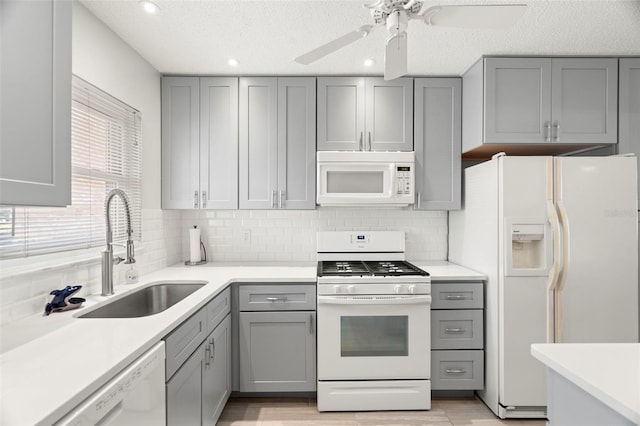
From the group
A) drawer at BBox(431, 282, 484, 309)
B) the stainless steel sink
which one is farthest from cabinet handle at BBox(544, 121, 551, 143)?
the stainless steel sink

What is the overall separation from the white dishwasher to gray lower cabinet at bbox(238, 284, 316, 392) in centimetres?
105

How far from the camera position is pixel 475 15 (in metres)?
1.33

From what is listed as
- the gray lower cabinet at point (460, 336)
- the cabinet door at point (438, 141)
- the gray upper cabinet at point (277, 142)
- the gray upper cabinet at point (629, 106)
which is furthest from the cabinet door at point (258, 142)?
the gray upper cabinet at point (629, 106)

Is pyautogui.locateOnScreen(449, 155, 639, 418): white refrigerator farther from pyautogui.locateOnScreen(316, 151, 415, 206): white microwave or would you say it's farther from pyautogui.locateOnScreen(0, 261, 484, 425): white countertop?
pyautogui.locateOnScreen(0, 261, 484, 425): white countertop

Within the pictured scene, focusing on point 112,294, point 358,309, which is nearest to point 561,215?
point 358,309

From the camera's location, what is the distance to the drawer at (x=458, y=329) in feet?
7.95

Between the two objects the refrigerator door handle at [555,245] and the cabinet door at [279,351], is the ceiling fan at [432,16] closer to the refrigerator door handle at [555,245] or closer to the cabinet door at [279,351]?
the refrigerator door handle at [555,245]

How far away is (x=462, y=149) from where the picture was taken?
2.76 meters

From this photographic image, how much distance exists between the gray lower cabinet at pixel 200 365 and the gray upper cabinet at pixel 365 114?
4.78 ft

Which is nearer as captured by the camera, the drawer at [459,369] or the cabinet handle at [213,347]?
the cabinet handle at [213,347]

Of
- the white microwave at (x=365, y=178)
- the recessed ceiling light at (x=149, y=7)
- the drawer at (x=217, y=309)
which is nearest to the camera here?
the recessed ceiling light at (x=149, y=7)

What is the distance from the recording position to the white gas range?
7.63 feet

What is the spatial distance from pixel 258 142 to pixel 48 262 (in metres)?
1.59

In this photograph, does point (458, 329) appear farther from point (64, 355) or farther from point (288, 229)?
point (64, 355)
